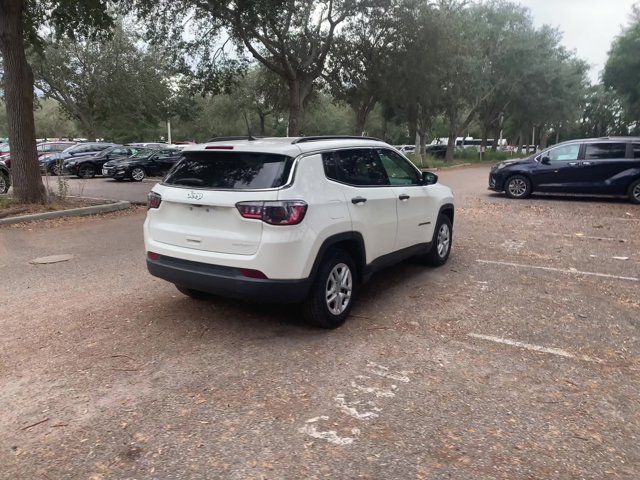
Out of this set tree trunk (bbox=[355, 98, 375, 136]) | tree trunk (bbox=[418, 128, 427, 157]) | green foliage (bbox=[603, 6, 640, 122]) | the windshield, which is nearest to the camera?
the windshield

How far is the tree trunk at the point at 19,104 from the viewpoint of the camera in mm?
11109

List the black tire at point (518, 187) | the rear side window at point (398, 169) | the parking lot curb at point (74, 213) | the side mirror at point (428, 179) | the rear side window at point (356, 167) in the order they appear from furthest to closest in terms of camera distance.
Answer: the black tire at point (518, 187) → the parking lot curb at point (74, 213) → the side mirror at point (428, 179) → the rear side window at point (398, 169) → the rear side window at point (356, 167)

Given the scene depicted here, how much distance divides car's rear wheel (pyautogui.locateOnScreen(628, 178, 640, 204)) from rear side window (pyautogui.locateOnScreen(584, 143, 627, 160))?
807 mm

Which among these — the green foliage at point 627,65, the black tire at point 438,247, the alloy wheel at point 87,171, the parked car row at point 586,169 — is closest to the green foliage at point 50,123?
the alloy wheel at point 87,171

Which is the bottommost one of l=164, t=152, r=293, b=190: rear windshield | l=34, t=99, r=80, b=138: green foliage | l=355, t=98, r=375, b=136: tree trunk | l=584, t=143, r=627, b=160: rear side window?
l=164, t=152, r=293, b=190: rear windshield

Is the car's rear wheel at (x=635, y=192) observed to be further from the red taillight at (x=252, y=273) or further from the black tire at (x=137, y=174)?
the black tire at (x=137, y=174)

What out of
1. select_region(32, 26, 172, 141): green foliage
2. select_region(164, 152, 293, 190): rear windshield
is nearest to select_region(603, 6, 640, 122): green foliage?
select_region(164, 152, 293, 190): rear windshield

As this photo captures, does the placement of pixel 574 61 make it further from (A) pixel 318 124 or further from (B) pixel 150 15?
(B) pixel 150 15

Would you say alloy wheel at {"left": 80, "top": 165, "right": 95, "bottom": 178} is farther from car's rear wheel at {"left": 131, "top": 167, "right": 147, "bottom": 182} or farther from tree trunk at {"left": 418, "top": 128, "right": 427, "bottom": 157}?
tree trunk at {"left": 418, "top": 128, "right": 427, "bottom": 157}

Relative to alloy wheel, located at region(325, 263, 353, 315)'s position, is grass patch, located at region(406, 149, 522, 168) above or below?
above

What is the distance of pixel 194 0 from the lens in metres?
17.4

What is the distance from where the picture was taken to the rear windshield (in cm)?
429

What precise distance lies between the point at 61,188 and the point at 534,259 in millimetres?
10994

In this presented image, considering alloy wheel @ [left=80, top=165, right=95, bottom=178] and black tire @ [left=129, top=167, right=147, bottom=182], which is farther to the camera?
alloy wheel @ [left=80, top=165, right=95, bottom=178]
